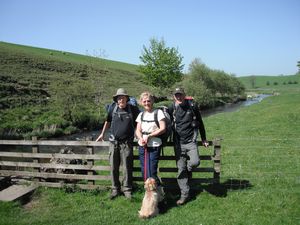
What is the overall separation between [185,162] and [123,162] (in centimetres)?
159

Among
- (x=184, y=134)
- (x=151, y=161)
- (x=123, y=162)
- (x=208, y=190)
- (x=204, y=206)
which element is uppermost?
(x=184, y=134)

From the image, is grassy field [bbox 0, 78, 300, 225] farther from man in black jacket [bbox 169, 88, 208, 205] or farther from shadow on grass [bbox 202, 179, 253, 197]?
man in black jacket [bbox 169, 88, 208, 205]

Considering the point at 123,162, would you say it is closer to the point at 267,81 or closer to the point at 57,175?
the point at 57,175

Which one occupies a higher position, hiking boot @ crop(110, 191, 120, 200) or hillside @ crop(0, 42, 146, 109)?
hillside @ crop(0, 42, 146, 109)

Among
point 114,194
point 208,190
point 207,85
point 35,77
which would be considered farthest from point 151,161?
point 207,85

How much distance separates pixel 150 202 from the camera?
6816 mm

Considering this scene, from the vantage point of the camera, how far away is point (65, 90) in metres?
30.3

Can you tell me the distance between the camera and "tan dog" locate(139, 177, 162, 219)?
6.76 metres

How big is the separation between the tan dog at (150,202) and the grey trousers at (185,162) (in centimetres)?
99

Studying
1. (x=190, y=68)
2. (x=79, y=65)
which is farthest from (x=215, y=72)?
(x=79, y=65)

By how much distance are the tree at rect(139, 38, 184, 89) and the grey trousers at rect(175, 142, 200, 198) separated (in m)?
44.8

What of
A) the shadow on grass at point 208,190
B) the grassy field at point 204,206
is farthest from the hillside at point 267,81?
the shadow on grass at point 208,190

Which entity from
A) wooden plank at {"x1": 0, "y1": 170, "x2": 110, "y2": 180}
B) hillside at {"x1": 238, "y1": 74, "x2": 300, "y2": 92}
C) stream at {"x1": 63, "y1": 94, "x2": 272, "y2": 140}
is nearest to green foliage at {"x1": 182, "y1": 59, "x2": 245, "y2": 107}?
stream at {"x1": 63, "y1": 94, "x2": 272, "y2": 140}

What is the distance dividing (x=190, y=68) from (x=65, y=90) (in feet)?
152
